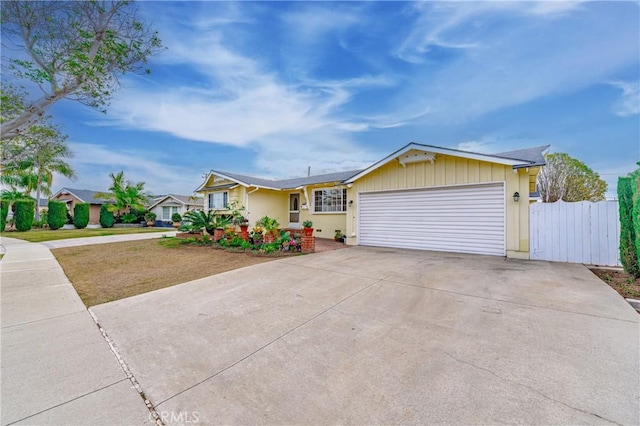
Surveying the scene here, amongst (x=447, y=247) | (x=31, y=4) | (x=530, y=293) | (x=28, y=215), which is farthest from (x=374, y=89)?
(x=28, y=215)

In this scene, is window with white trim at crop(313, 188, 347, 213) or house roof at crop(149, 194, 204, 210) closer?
window with white trim at crop(313, 188, 347, 213)

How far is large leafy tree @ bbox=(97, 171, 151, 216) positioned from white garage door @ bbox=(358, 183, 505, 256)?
84.0 ft

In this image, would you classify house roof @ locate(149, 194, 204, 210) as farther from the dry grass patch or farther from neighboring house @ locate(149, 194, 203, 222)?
the dry grass patch

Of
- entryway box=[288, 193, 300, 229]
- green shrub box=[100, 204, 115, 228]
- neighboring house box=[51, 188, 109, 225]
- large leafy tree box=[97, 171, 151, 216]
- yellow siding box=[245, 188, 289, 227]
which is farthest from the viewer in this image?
neighboring house box=[51, 188, 109, 225]

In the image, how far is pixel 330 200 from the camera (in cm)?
1384

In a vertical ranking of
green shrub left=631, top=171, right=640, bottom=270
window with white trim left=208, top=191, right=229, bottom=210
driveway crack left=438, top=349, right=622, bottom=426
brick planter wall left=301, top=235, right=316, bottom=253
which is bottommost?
driveway crack left=438, top=349, right=622, bottom=426

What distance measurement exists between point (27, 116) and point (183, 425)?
393 inches

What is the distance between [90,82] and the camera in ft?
25.1

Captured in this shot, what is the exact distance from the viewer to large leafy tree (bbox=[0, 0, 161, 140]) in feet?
22.9

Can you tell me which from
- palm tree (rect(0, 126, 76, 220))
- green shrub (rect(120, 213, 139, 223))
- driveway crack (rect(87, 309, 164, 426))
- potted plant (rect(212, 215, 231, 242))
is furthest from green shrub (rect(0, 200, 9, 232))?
driveway crack (rect(87, 309, 164, 426))

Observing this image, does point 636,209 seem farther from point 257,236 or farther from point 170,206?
point 170,206

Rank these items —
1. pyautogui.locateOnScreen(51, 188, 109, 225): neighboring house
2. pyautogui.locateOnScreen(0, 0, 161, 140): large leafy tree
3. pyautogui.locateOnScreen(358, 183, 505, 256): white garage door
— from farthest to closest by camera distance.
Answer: pyautogui.locateOnScreen(51, 188, 109, 225): neighboring house → pyautogui.locateOnScreen(358, 183, 505, 256): white garage door → pyautogui.locateOnScreen(0, 0, 161, 140): large leafy tree

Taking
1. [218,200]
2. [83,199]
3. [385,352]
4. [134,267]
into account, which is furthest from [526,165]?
[83,199]

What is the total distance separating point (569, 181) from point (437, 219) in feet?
57.0
